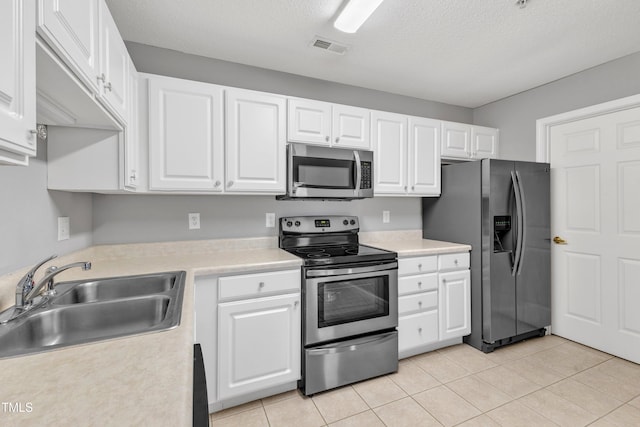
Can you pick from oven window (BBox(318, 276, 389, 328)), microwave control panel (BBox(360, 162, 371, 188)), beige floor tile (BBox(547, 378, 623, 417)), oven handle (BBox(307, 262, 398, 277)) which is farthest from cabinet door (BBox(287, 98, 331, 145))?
beige floor tile (BBox(547, 378, 623, 417))

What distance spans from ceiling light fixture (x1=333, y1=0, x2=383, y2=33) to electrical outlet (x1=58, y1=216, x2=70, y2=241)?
1957 millimetres

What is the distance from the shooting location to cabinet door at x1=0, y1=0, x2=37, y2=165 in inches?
24.6

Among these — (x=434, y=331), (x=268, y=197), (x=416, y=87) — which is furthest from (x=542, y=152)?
(x=268, y=197)

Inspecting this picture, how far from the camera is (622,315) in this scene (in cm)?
252

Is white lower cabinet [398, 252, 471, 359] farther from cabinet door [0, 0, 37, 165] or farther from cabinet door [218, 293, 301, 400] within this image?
cabinet door [0, 0, 37, 165]

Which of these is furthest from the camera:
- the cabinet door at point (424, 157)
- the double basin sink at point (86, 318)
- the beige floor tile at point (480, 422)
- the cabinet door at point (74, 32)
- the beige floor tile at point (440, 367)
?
the cabinet door at point (424, 157)

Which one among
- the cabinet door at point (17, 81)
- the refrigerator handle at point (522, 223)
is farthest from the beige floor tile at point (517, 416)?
the cabinet door at point (17, 81)

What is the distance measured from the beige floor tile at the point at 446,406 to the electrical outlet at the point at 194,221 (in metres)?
1.98

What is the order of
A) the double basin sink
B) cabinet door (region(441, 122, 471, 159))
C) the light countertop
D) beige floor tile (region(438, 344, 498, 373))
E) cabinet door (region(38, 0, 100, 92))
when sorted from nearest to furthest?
1. the light countertop
2. cabinet door (region(38, 0, 100, 92))
3. the double basin sink
4. beige floor tile (region(438, 344, 498, 373))
5. cabinet door (region(441, 122, 471, 159))

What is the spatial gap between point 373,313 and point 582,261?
6.94ft

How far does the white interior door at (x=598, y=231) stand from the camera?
2453mm

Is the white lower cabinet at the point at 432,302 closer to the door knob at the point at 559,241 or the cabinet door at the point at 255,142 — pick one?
the door knob at the point at 559,241

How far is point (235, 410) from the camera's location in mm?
1900

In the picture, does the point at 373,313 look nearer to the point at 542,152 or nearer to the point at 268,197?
the point at 268,197
